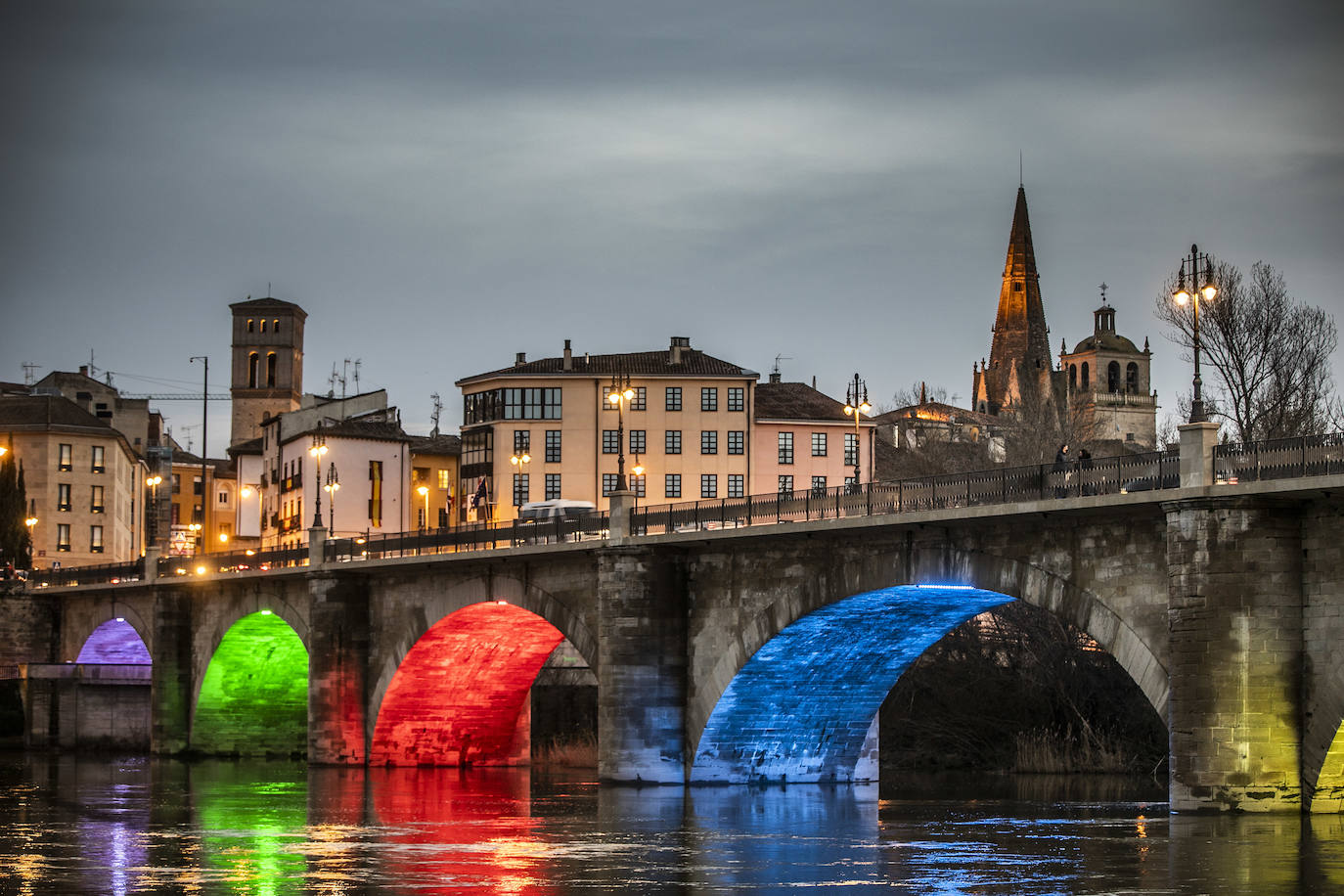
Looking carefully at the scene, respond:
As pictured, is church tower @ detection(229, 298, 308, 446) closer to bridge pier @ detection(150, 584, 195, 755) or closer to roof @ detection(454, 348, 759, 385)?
roof @ detection(454, 348, 759, 385)

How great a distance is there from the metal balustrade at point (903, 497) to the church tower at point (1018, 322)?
137505mm

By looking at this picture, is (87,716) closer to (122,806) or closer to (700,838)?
(122,806)

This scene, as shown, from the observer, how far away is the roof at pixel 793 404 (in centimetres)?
9625

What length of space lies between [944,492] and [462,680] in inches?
959

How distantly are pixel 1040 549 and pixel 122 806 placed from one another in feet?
66.4

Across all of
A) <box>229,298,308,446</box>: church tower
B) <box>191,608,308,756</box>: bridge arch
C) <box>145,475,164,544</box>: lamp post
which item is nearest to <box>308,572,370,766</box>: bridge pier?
<box>191,608,308,756</box>: bridge arch

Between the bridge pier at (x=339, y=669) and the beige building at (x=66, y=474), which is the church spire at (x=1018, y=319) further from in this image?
the bridge pier at (x=339, y=669)

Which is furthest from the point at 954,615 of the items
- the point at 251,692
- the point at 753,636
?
the point at 251,692

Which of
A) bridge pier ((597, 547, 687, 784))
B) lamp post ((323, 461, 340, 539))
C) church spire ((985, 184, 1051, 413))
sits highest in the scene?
→ church spire ((985, 184, 1051, 413))

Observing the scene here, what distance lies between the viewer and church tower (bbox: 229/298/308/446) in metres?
143

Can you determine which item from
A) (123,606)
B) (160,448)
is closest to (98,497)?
(160,448)

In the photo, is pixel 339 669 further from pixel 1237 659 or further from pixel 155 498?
pixel 155 498

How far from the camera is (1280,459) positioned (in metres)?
29.7

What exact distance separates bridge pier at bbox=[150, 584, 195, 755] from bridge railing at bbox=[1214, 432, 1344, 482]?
4584cm
